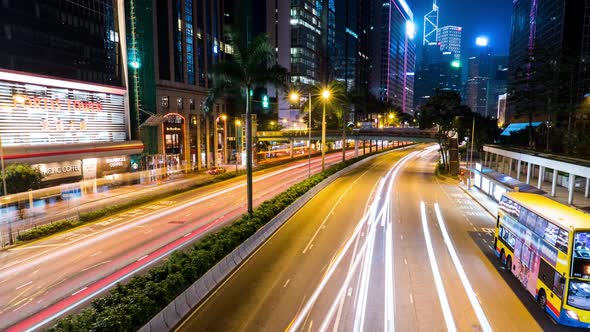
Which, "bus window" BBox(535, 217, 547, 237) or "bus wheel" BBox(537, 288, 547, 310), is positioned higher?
"bus window" BBox(535, 217, 547, 237)

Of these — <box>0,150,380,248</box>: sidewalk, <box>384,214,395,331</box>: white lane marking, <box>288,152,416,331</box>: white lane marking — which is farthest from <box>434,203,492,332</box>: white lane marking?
<box>0,150,380,248</box>: sidewalk

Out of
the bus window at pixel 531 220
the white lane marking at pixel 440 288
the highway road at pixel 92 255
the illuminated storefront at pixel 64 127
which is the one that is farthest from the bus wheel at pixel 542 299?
the illuminated storefront at pixel 64 127

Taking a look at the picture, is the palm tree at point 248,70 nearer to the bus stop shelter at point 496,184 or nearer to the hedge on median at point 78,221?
the hedge on median at point 78,221

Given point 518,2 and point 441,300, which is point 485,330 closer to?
point 441,300

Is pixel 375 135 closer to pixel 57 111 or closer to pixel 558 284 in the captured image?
pixel 57 111

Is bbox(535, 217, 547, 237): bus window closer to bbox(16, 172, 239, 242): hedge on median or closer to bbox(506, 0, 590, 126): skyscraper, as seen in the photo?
bbox(16, 172, 239, 242): hedge on median

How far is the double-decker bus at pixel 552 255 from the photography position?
1190 cm

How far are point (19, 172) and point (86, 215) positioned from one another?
886 centimetres

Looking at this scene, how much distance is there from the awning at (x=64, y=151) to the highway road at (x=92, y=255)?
12.5 metres

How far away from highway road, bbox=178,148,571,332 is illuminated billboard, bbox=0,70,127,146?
28398 millimetres

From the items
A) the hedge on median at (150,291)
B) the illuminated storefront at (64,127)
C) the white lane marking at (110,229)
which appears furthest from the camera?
the illuminated storefront at (64,127)

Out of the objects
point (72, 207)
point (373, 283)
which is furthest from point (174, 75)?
point (373, 283)

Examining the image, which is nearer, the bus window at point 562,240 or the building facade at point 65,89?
the bus window at point 562,240

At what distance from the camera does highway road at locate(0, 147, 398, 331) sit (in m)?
14.3
